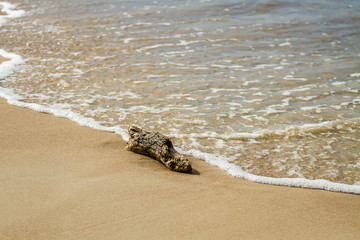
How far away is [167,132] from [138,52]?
377 cm

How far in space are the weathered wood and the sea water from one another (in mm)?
399

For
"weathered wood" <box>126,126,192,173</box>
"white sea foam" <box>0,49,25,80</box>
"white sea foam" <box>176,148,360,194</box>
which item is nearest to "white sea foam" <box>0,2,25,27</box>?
"white sea foam" <box>0,49,25,80</box>

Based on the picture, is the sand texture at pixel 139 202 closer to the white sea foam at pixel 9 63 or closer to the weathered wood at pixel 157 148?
the weathered wood at pixel 157 148

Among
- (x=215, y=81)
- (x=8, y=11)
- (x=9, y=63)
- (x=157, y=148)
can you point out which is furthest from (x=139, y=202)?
(x=8, y=11)

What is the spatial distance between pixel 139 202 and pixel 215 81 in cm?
370

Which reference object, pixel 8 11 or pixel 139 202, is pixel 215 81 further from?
pixel 8 11

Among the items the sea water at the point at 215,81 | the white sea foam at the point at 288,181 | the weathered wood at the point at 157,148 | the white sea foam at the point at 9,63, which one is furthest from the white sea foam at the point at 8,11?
the white sea foam at the point at 288,181

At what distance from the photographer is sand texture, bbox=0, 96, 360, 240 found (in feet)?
10.0

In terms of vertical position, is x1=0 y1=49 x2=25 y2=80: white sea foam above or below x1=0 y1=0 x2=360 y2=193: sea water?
above

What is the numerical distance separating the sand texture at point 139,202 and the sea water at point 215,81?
1.31 ft

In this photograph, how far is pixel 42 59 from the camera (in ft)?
25.5

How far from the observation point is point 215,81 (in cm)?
675

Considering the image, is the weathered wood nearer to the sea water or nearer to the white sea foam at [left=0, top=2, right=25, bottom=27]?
the sea water

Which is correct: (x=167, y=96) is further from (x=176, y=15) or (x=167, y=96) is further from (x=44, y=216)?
(x=176, y=15)
